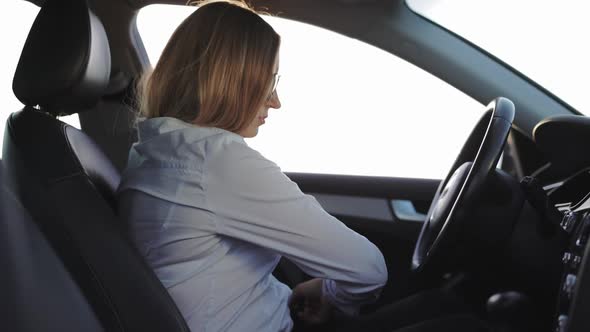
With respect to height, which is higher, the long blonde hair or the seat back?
the long blonde hair

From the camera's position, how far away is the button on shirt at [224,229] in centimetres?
110

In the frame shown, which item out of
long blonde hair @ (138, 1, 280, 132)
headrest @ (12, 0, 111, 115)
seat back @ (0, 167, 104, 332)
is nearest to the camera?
seat back @ (0, 167, 104, 332)

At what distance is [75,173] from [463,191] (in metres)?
0.67

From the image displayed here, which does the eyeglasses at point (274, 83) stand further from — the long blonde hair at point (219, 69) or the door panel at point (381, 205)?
the door panel at point (381, 205)

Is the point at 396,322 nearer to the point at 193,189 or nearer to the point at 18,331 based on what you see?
the point at 193,189

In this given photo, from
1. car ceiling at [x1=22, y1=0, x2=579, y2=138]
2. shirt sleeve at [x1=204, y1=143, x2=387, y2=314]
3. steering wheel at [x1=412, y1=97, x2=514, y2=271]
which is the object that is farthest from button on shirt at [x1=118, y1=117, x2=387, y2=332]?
car ceiling at [x1=22, y1=0, x2=579, y2=138]

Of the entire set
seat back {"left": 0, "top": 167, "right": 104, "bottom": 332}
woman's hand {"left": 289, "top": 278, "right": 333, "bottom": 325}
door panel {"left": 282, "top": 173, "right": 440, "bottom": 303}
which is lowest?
door panel {"left": 282, "top": 173, "right": 440, "bottom": 303}

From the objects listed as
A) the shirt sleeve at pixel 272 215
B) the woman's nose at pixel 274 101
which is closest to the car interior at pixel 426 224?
the shirt sleeve at pixel 272 215

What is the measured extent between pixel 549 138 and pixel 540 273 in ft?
0.88

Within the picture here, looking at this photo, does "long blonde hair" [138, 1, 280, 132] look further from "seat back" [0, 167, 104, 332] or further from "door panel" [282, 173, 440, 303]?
"door panel" [282, 173, 440, 303]

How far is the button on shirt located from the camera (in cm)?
110

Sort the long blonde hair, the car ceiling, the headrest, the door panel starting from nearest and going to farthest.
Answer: the long blonde hair → the headrest → the car ceiling → the door panel

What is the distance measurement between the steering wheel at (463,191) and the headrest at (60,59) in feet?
2.37

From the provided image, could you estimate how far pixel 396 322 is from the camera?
4.42 ft
